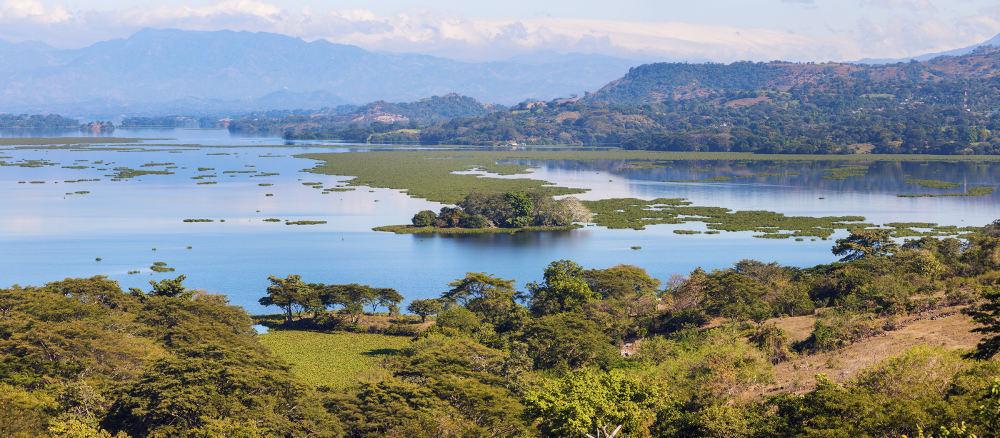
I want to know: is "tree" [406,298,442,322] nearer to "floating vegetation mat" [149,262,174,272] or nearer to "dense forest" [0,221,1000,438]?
"dense forest" [0,221,1000,438]

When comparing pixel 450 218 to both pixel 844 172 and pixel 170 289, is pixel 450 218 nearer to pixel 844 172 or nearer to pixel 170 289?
pixel 170 289

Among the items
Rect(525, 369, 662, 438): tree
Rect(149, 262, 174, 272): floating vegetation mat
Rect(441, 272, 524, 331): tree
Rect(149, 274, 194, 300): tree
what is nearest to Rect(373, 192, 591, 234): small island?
Rect(149, 262, 174, 272): floating vegetation mat

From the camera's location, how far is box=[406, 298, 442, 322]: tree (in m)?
46.0

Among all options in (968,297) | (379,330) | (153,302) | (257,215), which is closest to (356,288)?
(379,330)

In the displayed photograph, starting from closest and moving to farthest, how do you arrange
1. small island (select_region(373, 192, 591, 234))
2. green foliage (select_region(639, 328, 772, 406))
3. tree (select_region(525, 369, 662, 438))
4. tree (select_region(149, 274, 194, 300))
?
tree (select_region(525, 369, 662, 438)) < green foliage (select_region(639, 328, 772, 406)) < tree (select_region(149, 274, 194, 300)) < small island (select_region(373, 192, 591, 234))

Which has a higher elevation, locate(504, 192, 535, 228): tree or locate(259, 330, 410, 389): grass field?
locate(504, 192, 535, 228): tree

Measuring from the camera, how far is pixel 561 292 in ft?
149

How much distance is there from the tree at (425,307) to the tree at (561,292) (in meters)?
5.36

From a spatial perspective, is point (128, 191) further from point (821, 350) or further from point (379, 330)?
point (821, 350)

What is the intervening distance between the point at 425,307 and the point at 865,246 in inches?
1234

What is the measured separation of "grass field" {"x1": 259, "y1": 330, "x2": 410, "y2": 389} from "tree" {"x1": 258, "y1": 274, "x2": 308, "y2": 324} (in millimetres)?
1948

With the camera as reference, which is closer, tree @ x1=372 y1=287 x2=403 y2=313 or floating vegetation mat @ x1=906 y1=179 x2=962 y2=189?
tree @ x1=372 y1=287 x2=403 y2=313

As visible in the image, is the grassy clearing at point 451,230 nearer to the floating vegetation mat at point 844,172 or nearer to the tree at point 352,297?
the tree at point 352,297

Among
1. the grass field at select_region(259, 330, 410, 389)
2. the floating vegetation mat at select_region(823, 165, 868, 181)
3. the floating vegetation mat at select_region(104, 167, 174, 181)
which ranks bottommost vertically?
the grass field at select_region(259, 330, 410, 389)
